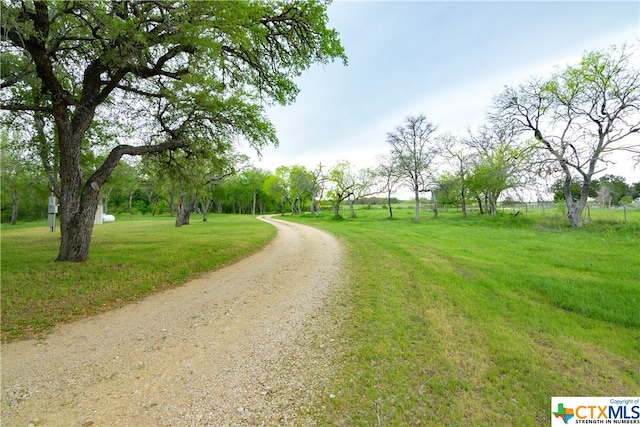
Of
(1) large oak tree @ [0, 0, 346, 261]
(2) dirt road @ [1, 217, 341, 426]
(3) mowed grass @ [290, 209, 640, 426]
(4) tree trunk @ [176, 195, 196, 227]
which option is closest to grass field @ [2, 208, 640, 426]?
(3) mowed grass @ [290, 209, 640, 426]

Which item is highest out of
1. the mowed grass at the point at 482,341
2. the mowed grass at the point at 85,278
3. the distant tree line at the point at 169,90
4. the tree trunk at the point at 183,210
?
the distant tree line at the point at 169,90

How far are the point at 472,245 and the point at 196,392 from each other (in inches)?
476

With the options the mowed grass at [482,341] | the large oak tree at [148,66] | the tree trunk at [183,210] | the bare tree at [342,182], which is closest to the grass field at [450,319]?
the mowed grass at [482,341]

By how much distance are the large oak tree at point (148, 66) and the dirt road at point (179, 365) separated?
5511mm

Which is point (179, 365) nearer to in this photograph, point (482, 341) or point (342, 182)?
point (482, 341)

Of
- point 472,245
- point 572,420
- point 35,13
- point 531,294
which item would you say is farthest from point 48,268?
point 472,245

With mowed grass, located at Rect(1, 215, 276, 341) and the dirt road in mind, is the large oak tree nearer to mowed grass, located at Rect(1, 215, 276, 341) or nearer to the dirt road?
mowed grass, located at Rect(1, 215, 276, 341)

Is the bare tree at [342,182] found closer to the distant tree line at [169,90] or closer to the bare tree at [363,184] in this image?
the bare tree at [363,184]

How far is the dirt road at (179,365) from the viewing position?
101 inches

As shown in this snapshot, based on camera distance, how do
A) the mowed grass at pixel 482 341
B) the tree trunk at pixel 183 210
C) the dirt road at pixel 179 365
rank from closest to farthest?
the dirt road at pixel 179 365 < the mowed grass at pixel 482 341 < the tree trunk at pixel 183 210

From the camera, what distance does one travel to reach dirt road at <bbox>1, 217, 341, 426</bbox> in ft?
8.41

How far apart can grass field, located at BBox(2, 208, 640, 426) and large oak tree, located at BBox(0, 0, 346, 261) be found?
3041mm

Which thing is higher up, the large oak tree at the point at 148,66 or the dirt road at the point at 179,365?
the large oak tree at the point at 148,66

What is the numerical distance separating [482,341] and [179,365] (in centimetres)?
413
